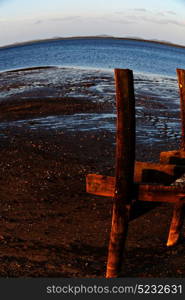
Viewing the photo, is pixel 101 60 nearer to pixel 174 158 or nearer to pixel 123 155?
pixel 174 158

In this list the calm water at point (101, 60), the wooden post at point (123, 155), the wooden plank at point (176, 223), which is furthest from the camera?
the calm water at point (101, 60)

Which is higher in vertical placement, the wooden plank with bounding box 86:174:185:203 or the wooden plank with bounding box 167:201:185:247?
the wooden plank with bounding box 86:174:185:203

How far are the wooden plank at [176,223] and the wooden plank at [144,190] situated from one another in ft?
3.57

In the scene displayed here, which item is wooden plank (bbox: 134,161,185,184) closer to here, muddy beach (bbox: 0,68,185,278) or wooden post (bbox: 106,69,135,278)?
muddy beach (bbox: 0,68,185,278)

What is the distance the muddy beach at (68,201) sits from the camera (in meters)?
5.24

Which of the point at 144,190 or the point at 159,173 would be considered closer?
the point at 144,190

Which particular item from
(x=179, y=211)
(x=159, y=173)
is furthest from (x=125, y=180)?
(x=179, y=211)

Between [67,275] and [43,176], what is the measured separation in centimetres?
414

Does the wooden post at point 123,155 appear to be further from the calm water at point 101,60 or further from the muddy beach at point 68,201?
the calm water at point 101,60

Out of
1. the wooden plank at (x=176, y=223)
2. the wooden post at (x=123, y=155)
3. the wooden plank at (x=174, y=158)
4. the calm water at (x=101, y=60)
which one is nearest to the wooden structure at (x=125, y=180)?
the wooden post at (x=123, y=155)

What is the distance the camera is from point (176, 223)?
554 cm

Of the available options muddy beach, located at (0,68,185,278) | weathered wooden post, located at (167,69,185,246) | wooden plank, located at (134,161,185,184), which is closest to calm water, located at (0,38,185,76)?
muddy beach, located at (0,68,185,278)

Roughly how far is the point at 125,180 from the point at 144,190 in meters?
0.31

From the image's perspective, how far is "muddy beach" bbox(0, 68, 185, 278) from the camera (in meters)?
5.24
